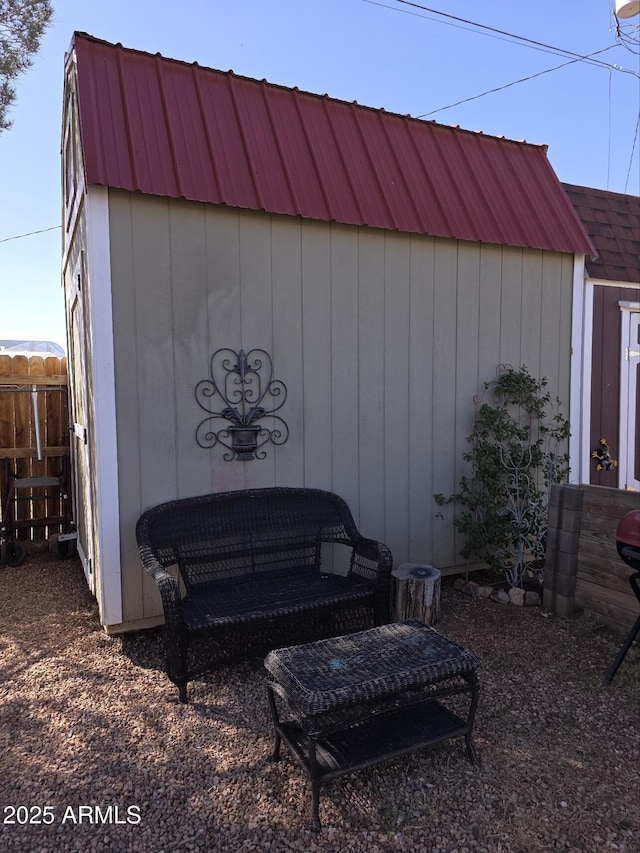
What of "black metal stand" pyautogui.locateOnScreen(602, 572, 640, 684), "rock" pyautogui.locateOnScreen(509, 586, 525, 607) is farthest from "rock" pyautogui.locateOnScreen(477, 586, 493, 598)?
"black metal stand" pyautogui.locateOnScreen(602, 572, 640, 684)

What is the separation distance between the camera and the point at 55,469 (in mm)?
4957

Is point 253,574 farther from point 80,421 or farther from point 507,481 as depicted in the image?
point 507,481

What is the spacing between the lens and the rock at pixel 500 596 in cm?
367

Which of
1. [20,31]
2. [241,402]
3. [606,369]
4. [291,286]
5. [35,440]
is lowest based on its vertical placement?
[35,440]

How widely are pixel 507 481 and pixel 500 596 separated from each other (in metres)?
0.75

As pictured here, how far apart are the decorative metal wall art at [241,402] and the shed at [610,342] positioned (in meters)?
2.48

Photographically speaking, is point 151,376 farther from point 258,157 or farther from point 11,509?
point 11,509

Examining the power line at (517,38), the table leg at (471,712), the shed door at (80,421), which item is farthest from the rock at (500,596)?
the power line at (517,38)

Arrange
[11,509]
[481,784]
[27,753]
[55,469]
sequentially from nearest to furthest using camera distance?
[481,784] < [27,753] < [11,509] < [55,469]

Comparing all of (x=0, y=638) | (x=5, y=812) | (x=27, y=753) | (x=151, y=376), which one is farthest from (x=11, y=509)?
(x=5, y=812)

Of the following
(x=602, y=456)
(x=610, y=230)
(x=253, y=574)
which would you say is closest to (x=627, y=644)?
(x=253, y=574)

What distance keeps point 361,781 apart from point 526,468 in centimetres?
243

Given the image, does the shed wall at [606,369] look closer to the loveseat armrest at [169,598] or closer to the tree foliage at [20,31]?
the loveseat armrest at [169,598]

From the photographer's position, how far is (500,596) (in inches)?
146
